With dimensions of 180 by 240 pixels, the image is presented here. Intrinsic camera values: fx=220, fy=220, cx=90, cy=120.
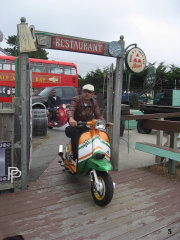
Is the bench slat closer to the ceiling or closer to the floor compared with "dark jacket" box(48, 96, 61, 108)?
closer to the floor

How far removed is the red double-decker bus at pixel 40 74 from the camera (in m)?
14.5

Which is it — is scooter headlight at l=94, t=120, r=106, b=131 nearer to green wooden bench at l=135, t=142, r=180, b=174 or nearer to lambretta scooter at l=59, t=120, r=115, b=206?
lambretta scooter at l=59, t=120, r=115, b=206

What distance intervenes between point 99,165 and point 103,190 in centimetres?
31

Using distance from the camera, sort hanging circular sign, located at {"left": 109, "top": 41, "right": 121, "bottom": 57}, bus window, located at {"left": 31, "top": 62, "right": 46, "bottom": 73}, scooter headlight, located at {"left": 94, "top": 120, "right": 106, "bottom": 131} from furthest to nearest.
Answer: bus window, located at {"left": 31, "top": 62, "right": 46, "bottom": 73}, hanging circular sign, located at {"left": 109, "top": 41, "right": 121, "bottom": 57}, scooter headlight, located at {"left": 94, "top": 120, "right": 106, "bottom": 131}

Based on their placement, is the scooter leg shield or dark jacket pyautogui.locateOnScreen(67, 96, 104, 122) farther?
dark jacket pyautogui.locateOnScreen(67, 96, 104, 122)

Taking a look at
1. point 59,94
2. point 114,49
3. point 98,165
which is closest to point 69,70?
point 59,94

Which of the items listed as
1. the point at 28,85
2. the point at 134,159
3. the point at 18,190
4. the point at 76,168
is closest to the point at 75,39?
the point at 28,85

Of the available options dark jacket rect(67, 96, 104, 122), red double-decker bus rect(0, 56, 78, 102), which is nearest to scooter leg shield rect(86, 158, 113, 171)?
dark jacket rect(67, 96, 104, 122)

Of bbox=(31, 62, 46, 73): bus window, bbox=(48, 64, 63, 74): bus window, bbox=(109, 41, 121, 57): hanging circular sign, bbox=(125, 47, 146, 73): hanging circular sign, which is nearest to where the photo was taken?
bbox=(109, 41, 121, 57): hanging circular sign

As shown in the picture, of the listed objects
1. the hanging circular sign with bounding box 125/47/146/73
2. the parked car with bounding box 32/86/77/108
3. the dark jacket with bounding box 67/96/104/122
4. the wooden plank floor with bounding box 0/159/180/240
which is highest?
the hanging circular sign with bounding box 125/47/146/73

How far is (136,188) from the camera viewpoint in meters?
3.42

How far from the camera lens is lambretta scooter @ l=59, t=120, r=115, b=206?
2.69 metres

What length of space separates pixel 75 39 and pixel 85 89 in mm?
884

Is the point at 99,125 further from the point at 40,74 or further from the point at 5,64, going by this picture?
the point at 40,74
